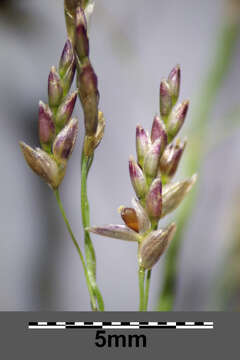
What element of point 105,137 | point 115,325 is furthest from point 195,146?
point 105,137

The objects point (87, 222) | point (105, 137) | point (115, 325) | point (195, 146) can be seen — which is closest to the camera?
point (87, 222)

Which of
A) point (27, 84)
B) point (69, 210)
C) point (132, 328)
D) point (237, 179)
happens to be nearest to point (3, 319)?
point (132, 328)

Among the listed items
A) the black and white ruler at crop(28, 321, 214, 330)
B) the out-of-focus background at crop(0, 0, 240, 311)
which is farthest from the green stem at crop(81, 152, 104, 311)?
the out-of-focus background at crop(0, 0, 240, 311)

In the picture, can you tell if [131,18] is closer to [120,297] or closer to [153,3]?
[153,3]

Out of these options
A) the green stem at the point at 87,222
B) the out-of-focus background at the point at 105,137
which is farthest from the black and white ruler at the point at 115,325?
the out-of-focus background at the point at 105,137

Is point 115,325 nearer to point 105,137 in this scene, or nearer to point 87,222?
point 87,222

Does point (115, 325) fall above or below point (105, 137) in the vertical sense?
below

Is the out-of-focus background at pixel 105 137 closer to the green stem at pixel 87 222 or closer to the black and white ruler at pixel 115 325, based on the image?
the black and white ruler at pixel 115 325

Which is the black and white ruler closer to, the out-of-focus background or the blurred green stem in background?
the blurred green stem in background
